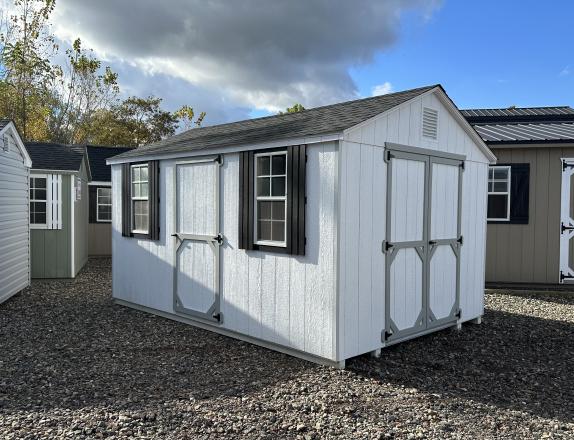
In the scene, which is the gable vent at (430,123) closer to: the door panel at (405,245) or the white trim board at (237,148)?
the door panel at (405,245)

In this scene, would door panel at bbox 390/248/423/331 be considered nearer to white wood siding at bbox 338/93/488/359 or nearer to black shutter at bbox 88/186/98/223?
white wood siding at bbox 338/93/488/359

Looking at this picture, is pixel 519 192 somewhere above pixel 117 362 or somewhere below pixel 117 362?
above

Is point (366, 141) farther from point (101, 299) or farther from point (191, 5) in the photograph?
point (191, 5)

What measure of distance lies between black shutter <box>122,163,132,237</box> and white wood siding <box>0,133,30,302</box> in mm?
2004

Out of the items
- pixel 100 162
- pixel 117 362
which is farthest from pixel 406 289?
pixel 100 162

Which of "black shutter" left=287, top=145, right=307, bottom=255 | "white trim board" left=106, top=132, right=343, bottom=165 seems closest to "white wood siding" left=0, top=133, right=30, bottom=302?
"white trim board" left=106, top=132, right=343, bottom=165

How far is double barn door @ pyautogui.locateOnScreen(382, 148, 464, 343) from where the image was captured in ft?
17.9

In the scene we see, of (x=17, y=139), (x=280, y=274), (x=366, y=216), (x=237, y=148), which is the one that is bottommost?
(x=280, y=274)

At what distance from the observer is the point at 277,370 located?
4867 mm

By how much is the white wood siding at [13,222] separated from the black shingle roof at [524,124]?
340 inches

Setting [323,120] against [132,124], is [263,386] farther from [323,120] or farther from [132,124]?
[132,124]

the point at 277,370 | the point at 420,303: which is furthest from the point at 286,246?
the point at 420,303

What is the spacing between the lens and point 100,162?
1620 cm

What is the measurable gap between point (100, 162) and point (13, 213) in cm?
784
